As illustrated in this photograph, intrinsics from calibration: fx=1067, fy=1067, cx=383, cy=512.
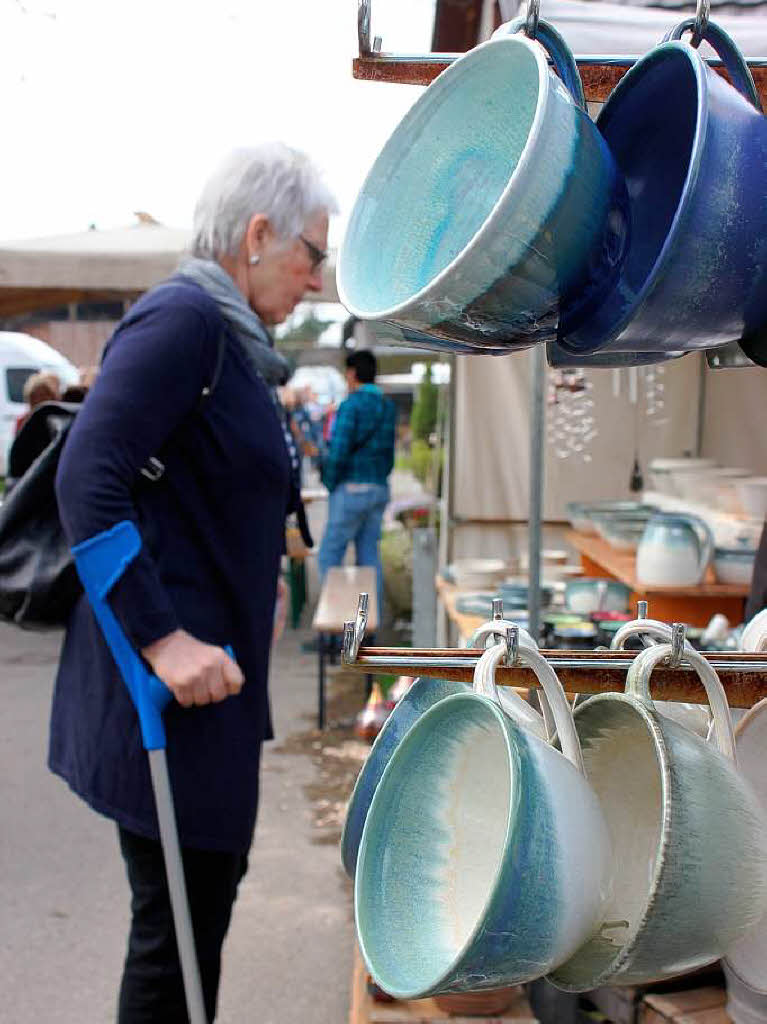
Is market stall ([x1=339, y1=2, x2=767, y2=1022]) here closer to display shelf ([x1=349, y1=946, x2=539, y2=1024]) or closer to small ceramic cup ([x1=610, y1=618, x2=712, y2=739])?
small ceramic cup ([x1=610, y1=618, x2=712, y2=739])

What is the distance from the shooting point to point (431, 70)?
82 cm

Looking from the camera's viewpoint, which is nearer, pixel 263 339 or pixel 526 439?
pixel 263 339

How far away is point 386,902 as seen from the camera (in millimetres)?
615

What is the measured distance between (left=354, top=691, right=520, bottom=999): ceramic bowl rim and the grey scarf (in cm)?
106

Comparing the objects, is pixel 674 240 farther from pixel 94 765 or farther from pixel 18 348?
pixel 18 348

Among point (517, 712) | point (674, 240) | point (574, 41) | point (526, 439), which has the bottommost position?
point (526, 439)

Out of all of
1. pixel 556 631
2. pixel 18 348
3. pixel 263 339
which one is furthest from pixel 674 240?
pixel 18 348

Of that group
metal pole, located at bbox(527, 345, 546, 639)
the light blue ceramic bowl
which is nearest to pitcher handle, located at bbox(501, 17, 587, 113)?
metal pole, located at bbox(527, 345, 546, 639)

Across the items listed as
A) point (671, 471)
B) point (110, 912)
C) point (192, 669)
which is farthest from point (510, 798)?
point (671, 471)

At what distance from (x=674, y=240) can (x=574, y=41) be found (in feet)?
1.88

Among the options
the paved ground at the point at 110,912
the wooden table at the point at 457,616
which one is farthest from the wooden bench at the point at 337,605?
the paved ground at the point at 110,912

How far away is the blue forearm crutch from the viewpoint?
1461 mm

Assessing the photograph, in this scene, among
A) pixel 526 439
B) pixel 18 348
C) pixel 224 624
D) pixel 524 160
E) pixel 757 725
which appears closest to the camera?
pixel 524 160

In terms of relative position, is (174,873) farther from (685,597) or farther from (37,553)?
(685,597)
